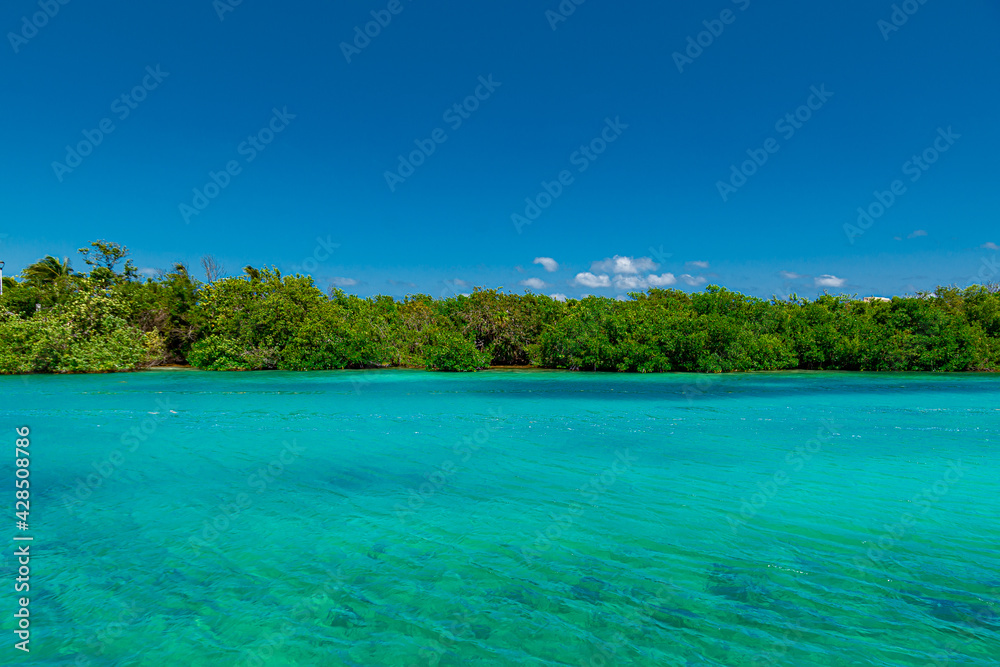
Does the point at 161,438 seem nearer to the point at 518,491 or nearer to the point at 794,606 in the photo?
the point at 518,491

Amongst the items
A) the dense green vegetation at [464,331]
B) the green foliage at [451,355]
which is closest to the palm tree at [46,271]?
the dense green vegetation at [464,331]

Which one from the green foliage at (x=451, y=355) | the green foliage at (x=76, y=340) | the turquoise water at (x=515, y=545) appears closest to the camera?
the turquoise water at (x=515, y=545)

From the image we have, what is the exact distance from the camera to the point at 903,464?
1021 centimetres

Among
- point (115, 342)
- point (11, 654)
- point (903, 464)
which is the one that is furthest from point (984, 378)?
point (115, 342)

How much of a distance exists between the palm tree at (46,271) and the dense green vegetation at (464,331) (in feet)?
4.98

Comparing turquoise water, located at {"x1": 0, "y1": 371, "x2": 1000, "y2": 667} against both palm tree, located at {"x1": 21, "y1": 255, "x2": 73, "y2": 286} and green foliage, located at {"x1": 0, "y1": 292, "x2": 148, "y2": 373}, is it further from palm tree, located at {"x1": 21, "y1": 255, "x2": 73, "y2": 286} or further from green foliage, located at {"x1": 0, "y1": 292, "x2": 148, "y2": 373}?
palm tree, located at {"x1": 21, "y1": 255, "x2": 73, "y2": 286}

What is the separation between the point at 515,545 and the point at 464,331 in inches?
1406

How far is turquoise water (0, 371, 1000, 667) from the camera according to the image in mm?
4562

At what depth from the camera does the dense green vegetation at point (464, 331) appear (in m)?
34.3

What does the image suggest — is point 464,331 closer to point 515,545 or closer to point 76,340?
point 76,340

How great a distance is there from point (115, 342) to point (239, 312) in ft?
24.0

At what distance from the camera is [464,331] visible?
1655 inches

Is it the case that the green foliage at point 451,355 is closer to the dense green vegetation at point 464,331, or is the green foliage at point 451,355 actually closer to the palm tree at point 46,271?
the dense green vegetation at point 464,331

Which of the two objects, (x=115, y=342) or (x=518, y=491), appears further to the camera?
(x=115, y=342)
